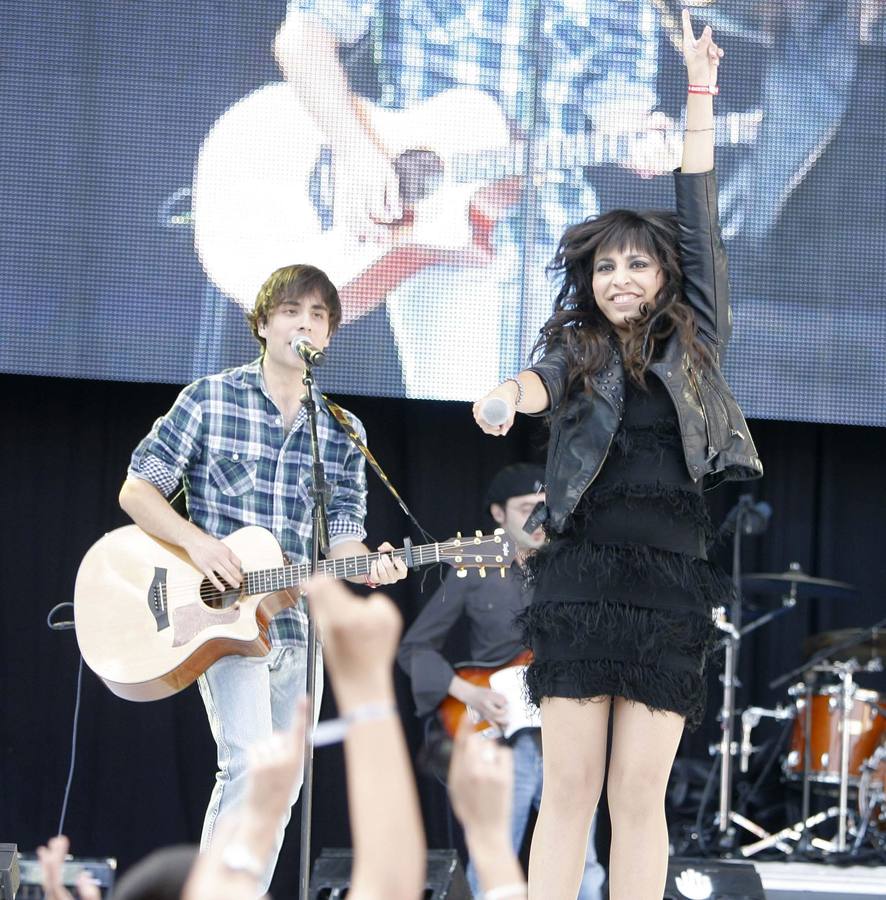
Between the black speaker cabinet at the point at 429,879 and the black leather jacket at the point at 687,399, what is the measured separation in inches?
71.7

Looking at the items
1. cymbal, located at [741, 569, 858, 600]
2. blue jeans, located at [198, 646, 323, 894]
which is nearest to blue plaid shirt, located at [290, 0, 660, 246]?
cymbal, located at [741, 569, 858, 600]

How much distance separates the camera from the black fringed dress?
2.76 meters

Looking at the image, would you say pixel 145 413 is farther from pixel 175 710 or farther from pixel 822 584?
pixel 822 584

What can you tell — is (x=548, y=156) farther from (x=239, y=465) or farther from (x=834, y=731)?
(x=834, y=731)

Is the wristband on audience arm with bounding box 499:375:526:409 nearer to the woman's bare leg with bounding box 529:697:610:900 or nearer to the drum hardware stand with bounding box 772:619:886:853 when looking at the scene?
the woman's bare leg with bounding box 529:697:610:900

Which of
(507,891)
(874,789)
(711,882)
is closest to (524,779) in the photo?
(711,882)

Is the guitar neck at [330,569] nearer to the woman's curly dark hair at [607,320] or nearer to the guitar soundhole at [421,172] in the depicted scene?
the woman's curly dark hair at [607,320]

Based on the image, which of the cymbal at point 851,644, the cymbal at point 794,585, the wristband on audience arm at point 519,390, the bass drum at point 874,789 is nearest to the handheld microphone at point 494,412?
the wristband on audience arm at point 519,390

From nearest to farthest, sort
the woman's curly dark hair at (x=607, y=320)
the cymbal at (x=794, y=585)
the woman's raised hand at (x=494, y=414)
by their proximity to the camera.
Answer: the woman's raised hand at (x=494, y=414)
the woman's curly dark hair at (x=607, y=320)
the cymbal at (x=794, y=585)

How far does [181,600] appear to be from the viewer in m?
3.75

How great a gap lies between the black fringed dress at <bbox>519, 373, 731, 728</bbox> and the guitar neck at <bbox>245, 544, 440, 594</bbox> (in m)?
0.79

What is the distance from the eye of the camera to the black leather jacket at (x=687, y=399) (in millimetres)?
2805

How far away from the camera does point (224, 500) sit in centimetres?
391

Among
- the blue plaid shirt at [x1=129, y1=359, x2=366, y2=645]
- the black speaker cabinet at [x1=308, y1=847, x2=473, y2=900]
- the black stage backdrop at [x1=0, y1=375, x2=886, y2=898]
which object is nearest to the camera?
the blue plaid shirt at [x1=129, y1=359, x2=366, y2=645]
